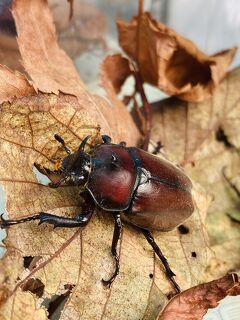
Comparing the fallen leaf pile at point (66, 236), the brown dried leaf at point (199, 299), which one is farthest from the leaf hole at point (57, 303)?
the brown dried leaf at point (199, 299)

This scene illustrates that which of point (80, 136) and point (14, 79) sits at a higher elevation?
point (14, 79)

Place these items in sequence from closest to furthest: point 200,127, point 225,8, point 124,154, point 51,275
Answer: point 51,275 < point 124,154 < point 200,127 < point 225,8

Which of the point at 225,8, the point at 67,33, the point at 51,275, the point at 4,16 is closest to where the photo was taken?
the point at 51,275

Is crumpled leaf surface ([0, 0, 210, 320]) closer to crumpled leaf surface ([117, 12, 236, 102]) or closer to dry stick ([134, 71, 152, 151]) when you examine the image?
dry stick ([134, 71, 152, 151])

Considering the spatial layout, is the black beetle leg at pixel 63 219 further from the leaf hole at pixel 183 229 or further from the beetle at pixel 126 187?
the leaf hole at pixel 183 229

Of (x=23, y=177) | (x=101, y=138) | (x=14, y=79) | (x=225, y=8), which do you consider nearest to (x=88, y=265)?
(x=23, y=177)

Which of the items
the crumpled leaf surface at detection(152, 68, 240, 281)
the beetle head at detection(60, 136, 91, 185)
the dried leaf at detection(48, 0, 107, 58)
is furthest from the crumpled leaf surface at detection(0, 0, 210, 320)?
the dried leaf at detection(48, 0, 107, 58)

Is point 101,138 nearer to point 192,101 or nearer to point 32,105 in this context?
point 32,105
